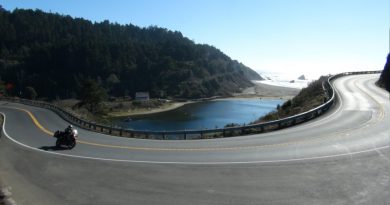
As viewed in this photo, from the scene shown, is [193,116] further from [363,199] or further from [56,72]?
[363,199]

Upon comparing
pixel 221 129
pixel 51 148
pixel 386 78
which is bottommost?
pixel 51 148

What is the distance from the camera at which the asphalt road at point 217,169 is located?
41.9 feet

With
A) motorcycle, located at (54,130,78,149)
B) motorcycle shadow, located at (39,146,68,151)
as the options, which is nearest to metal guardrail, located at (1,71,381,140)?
motorcycle, located at (54,130,78,149)

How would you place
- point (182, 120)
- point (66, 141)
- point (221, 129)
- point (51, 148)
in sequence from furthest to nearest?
point (182, 120) → point (221, 129) → point (51, 148) → point (66, 141)

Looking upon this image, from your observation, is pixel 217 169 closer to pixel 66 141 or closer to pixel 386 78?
pixel 66 141

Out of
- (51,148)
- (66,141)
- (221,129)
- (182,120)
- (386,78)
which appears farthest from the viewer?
(182,120)

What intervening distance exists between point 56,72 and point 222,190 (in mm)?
183055

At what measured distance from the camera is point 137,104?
14462cm

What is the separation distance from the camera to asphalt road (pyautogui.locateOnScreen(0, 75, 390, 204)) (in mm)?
12773

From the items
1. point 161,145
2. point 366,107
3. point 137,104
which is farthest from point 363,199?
point 137,104

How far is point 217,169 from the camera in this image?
52.7 feet

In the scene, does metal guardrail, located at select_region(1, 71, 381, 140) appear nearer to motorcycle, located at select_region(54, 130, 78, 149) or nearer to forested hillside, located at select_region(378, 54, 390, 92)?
motorcycle, located at select_region(54, 130, 78, 149)

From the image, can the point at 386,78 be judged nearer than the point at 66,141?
No

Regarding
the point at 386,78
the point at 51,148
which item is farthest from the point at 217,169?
the point at 386,78
